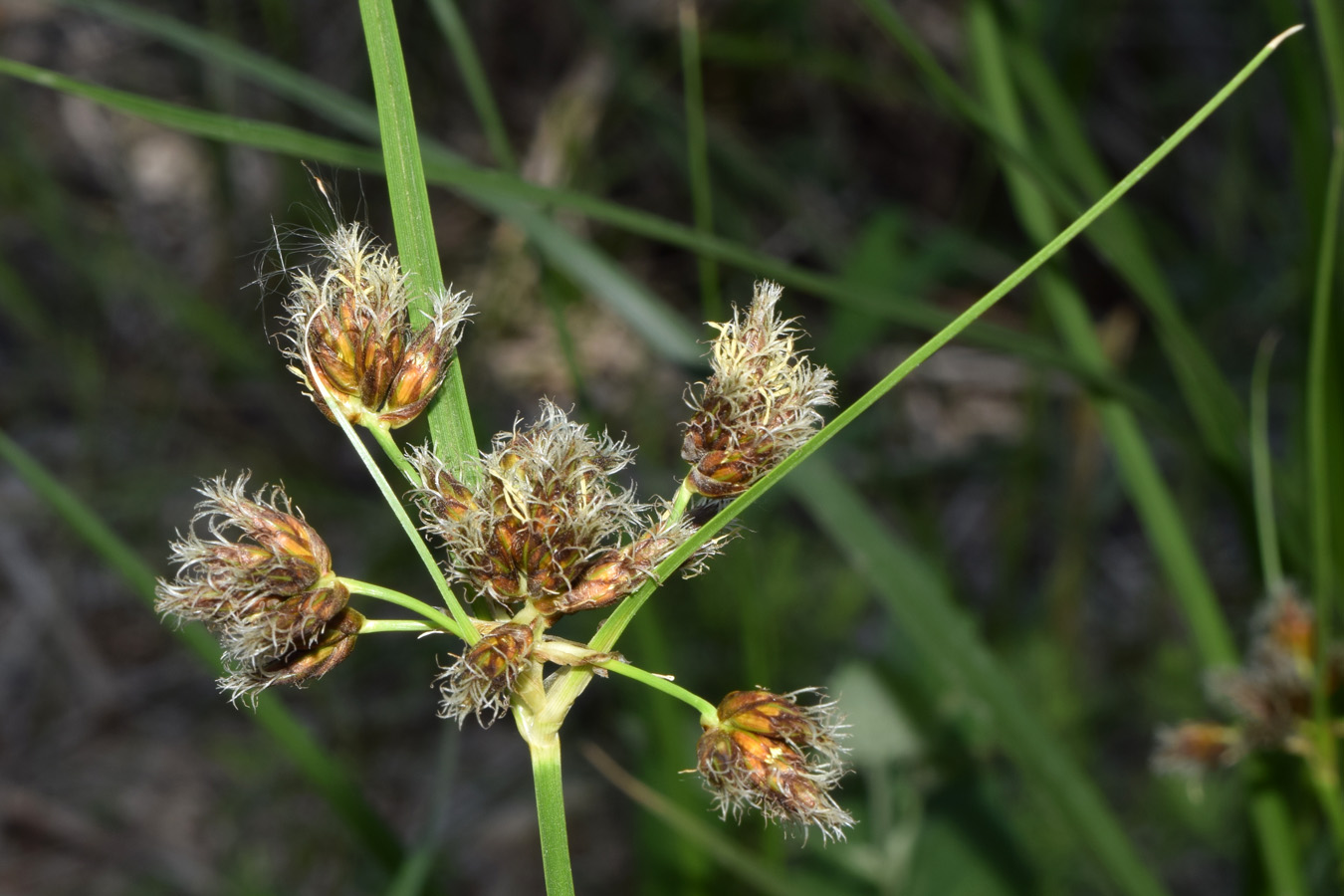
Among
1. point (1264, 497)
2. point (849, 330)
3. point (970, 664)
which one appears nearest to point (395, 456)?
point (970, 664)

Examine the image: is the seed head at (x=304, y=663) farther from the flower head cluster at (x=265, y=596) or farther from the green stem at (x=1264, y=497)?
the green stem at (x=1264, y=497)

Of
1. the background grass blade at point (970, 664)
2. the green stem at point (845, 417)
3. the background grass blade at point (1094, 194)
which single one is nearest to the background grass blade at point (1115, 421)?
the background grass blade at point (1094, 194)

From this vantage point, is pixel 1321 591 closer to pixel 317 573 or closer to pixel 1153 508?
pixel 1153 508

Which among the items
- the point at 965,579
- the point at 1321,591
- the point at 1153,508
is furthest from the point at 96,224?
the point at 1321,591

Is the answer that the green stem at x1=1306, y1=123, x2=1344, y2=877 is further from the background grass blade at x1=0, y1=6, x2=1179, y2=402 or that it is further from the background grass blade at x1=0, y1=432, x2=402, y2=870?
the background grass blade at x1=0, y1=432, x2=402, y2=870

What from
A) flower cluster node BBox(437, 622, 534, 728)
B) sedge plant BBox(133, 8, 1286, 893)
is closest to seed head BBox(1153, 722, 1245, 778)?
sedge plant BBox(133, 8, 1286, 893)

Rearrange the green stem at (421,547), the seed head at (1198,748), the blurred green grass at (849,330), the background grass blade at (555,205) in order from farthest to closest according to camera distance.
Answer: the blurred green grass at (849,330), the seed head at (1198,748), the background grass blade at (555,205), the green stem at (421,547)

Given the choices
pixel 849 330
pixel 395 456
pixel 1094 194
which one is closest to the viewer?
pixel 395 456

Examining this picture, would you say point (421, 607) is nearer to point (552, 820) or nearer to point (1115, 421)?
point (552, 820)
